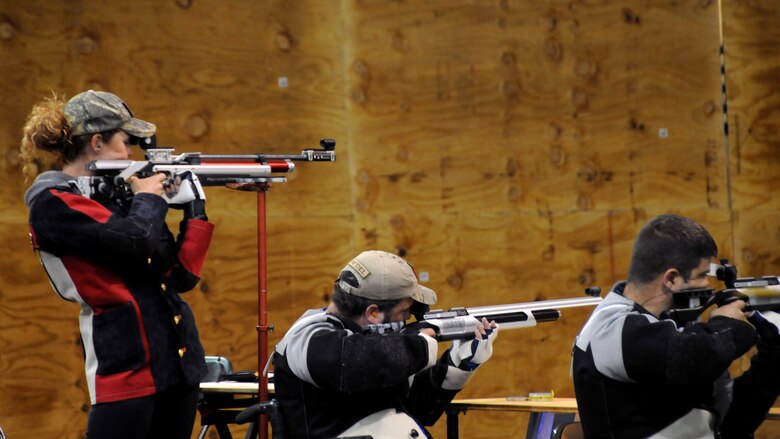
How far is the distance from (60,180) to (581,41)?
3.57m

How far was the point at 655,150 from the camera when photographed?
562 centimetres

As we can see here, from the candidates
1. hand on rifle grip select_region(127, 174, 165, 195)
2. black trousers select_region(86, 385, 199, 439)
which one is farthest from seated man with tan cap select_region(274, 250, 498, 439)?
hand on rifle grip select_region(127, 174, 165, 195)

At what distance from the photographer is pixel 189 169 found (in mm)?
2998

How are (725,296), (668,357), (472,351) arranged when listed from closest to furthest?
(668,357) → (725,296) → (472,351)

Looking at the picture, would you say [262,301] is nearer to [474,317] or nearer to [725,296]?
[474,317]

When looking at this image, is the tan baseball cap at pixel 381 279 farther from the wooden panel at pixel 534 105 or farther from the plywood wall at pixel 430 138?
the wooden panel at pixel 534 105

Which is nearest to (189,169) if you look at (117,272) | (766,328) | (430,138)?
(117,272)

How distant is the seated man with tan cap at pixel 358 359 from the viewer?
2.51m

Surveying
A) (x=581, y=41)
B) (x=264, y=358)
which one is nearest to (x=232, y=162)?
(x=264, y=358)

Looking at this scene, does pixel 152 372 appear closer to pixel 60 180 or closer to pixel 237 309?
pixel 60 180

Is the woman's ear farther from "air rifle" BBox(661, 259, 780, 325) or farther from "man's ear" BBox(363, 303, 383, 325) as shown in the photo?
"air rifle" BBox(661, 259, 780, 325)

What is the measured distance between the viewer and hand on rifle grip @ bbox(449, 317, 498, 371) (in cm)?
298

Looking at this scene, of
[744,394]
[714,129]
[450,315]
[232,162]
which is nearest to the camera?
[744,394]

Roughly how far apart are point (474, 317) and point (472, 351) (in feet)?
0.38
